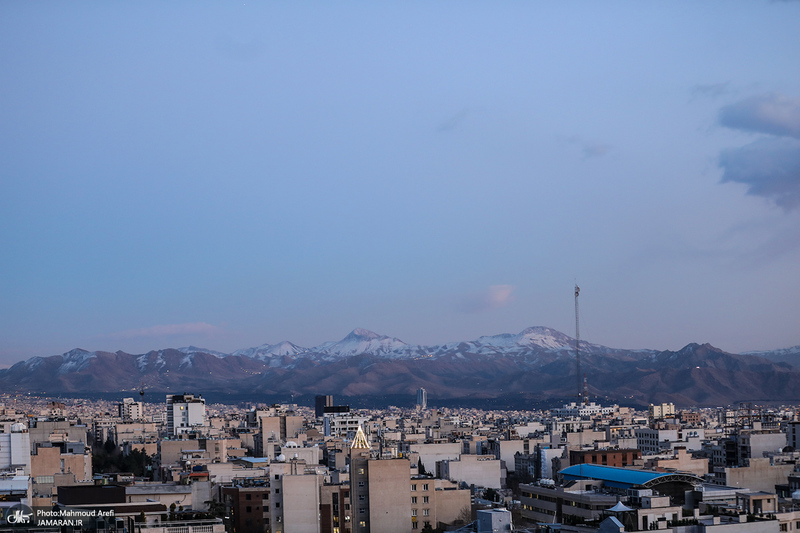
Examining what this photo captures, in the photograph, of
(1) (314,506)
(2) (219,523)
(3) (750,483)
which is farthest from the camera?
(3) (750,483)

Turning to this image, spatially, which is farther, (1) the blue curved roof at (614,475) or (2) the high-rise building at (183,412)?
(2) the high-rise building at (183,412)

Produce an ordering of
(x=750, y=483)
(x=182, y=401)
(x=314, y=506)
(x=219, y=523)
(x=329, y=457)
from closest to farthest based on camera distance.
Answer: (x=219, y=523), (x=314, y=506), (x=750, y=483), (x=329, y=457), (x=182, y=401)

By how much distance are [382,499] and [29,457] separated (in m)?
22.0

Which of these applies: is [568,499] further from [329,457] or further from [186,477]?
[329,457]

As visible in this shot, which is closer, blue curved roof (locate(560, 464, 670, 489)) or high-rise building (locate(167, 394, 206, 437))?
blue curved roof (locate(560, 464, 670, 489))

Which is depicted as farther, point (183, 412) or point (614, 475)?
point (183, 412)

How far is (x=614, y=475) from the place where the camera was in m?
41.2

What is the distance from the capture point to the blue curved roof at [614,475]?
127ft

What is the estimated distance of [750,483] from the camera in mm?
46281

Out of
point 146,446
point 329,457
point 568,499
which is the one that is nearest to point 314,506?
point 568,499

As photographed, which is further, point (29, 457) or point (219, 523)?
point (29, 457)

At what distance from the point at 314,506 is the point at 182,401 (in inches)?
2444

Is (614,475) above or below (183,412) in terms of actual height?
below

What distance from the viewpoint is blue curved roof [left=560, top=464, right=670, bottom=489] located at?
127ft
